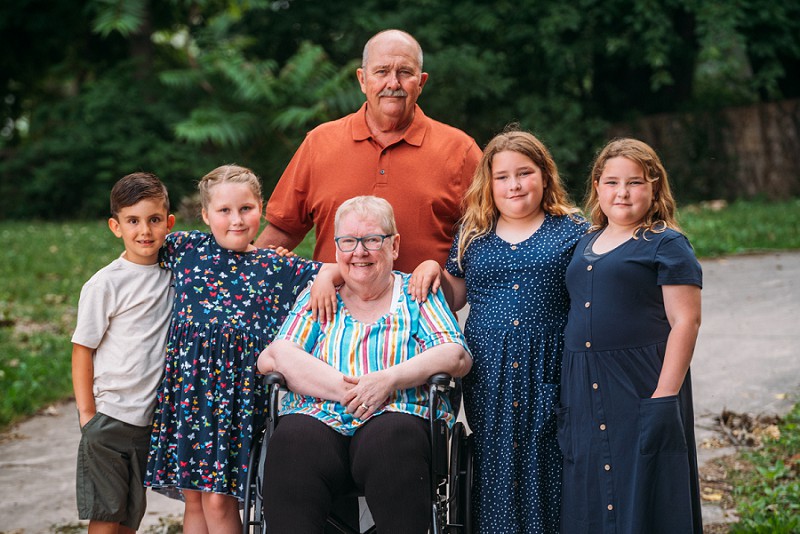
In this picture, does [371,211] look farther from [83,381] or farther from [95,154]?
[95,154]

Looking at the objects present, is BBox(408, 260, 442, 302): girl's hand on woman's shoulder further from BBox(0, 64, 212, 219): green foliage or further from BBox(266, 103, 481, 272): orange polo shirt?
BBox(0, 64, 212, 219): green foliage

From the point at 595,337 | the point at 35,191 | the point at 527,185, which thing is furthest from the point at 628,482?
the point at 35,191

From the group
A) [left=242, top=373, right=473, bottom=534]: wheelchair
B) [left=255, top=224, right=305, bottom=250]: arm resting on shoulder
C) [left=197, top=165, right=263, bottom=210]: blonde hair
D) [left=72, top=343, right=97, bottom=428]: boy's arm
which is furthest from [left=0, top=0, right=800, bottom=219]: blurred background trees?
[left=242, top=373, right=473, bottom=534]: wheelchair

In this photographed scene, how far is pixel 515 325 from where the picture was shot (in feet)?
10.7

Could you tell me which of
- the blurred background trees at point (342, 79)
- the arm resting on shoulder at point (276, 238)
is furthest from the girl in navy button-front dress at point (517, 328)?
the blurred background trees at point (342, 79)

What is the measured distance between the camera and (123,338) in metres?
3.28

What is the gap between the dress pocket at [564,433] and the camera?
3.10 metres

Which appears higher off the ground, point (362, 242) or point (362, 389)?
point (362, 242)

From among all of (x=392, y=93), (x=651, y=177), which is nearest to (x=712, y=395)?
(x=651, y=177)

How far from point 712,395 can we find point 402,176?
264cm

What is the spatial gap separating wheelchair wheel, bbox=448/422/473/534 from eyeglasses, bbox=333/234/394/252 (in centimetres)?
65

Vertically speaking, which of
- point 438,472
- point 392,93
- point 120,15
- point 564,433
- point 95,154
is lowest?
point 438,472

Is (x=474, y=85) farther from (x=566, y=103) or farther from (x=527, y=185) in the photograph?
(x=527, y=185)

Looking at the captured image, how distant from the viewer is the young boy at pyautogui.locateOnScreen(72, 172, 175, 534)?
10.6 ft
